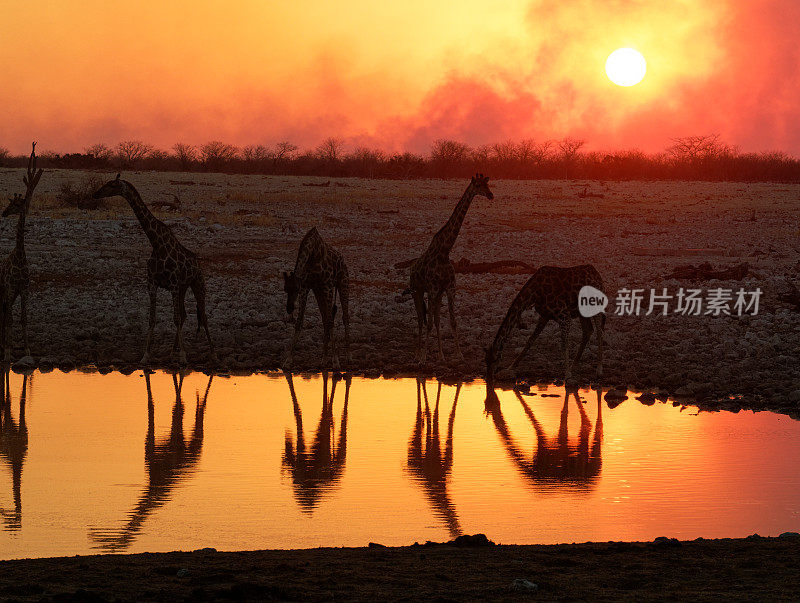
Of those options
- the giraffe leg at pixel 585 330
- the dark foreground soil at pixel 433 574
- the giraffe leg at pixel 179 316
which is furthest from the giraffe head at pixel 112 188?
the dark foreground soil at pixel 433 574

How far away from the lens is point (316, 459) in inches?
430

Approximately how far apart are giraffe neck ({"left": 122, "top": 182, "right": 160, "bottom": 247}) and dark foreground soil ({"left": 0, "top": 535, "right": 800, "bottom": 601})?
10.5m

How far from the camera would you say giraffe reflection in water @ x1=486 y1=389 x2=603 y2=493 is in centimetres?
1004

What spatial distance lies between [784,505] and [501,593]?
161 inches

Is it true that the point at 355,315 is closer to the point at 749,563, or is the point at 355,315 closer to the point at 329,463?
the point at 329,463

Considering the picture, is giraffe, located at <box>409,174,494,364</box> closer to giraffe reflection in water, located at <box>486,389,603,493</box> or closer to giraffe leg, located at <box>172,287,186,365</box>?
giraffe reflection in water, located at <box>486,389,603,493</box>

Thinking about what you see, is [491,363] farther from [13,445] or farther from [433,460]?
[13,445]

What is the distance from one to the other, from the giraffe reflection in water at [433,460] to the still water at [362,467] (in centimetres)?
3

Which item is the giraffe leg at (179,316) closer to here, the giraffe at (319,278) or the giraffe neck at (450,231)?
the giraffe at (319,278)

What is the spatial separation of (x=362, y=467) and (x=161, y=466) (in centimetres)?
179

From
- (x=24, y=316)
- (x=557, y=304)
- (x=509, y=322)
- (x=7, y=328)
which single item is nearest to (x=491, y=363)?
(x=509, y=322)

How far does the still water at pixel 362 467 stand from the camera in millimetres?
8234

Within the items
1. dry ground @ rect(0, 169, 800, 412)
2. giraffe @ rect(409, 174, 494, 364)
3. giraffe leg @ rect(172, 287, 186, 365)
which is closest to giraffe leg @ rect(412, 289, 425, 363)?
giraffe @ rect(409, 174, 494, 364)

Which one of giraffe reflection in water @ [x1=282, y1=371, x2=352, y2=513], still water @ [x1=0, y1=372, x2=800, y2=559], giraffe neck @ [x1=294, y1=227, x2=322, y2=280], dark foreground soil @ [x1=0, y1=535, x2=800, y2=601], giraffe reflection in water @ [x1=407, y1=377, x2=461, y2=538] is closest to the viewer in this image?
dark foreground soil @ [x1=0, y1=535, x2=800, y2=601]
